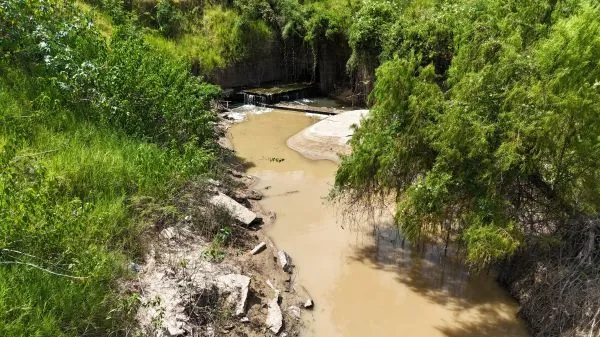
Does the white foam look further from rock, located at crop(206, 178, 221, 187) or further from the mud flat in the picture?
rock, located at crop(206, 178, 221, 187)

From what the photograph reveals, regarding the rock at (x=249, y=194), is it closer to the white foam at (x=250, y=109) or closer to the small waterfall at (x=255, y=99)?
the white foam at (x=250, y=109)

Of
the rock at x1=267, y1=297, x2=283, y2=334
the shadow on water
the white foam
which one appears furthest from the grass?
the white foam

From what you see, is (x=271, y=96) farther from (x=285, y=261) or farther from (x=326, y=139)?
(x=285, y=261)

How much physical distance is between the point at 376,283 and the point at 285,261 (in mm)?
1827

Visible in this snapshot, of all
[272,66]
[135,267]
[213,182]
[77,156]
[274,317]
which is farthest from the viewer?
[272,66]

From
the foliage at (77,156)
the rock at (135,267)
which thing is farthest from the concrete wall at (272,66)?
the rock at (135,267)

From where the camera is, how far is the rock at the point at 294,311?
8.25 metres

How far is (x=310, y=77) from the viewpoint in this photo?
24906mm

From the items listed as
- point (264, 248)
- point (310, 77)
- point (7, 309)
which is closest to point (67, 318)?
point (7, 309)

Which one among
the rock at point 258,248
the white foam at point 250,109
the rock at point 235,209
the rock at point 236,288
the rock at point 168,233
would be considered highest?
the white foam at point 250,109

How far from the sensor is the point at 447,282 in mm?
9492

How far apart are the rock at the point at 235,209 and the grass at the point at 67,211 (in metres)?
1.09

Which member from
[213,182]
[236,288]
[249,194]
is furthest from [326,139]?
[236,288]

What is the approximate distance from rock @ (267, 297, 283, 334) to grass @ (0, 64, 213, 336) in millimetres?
2275
